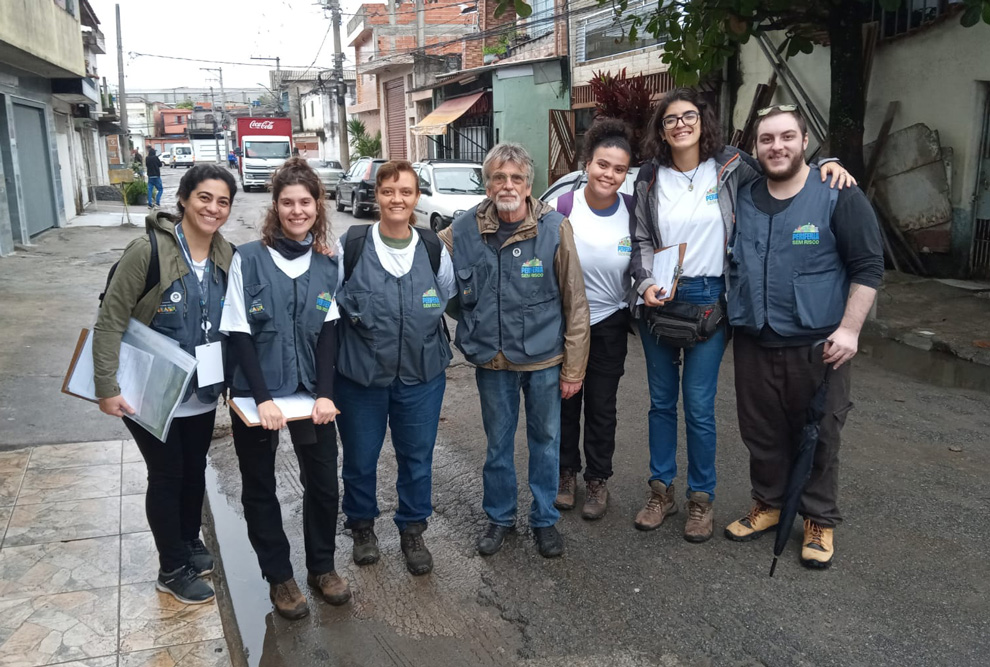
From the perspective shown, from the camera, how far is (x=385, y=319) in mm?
3361

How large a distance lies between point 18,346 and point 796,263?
6.79 metres

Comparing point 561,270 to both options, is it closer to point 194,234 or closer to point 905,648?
point 194,234

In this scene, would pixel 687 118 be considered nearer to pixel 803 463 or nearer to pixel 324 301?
pixel 803 463

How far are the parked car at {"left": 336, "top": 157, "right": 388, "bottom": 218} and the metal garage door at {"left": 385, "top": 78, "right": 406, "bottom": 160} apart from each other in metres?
13.2

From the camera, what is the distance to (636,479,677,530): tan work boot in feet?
13.3

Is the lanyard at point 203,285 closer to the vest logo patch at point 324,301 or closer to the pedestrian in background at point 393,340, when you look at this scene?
the vest logo patch at point 324,301

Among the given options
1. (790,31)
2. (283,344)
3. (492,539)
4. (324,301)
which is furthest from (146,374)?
(790,31)

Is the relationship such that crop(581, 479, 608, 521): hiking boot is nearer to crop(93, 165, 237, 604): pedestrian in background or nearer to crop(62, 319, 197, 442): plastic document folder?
crop(93, 165, 237, 604): pedestrian in background

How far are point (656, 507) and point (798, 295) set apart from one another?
127 cm

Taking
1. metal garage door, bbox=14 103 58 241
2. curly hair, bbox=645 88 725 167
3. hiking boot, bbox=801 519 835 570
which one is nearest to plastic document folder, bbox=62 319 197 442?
curly hair, bbox=645 88 725 167


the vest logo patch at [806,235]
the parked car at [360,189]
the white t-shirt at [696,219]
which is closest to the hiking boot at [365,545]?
the white t-shirt at [696,219]

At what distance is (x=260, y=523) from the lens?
3316 millimetres

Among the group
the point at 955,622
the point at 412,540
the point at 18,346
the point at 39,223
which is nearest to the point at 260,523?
the point at 412,540

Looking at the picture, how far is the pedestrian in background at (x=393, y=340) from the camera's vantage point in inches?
132
